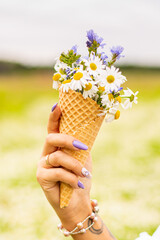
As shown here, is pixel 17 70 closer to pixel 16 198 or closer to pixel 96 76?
pixel 16 198

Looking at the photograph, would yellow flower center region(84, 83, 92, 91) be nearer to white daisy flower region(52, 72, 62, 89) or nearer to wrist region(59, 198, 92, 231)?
white daisy flower region(52, 72, 62, 89)

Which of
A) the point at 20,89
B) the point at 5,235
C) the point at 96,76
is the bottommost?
the point at 5,235

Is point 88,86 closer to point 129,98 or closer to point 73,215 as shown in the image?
point 129,98

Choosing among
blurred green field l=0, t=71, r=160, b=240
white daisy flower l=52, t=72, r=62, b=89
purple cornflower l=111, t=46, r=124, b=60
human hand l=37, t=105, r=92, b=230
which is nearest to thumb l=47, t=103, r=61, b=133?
human hand l=37, t=105, r=92, b=230

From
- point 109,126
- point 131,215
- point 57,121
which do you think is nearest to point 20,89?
point 109,126

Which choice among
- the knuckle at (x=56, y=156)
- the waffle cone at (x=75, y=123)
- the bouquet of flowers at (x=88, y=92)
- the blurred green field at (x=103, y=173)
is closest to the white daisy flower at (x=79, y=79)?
the bouquet of flowers at (x=88, y=92)

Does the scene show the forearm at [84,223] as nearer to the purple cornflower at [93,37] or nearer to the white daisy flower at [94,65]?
the white daisy flower at [94,65]

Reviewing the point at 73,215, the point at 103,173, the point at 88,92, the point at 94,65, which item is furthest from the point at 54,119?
the point at 103,173
